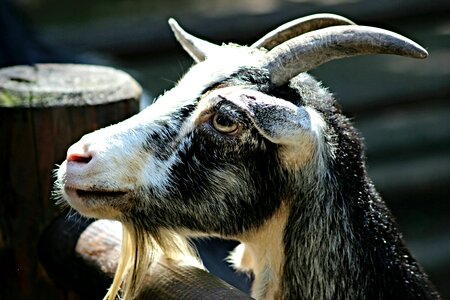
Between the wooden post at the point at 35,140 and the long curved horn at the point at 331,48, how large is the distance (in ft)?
2.34

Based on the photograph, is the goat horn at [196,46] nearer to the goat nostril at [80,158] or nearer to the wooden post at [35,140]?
the wooden post at [35,140]

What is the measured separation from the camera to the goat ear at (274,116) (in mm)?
2961

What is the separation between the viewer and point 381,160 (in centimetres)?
770

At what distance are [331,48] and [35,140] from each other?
108 cm

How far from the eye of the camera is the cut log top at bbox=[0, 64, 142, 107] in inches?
138

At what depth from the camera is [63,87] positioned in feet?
11.8

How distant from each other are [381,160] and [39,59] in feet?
8.85

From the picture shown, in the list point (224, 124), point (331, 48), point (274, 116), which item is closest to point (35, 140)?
point (224, 124)

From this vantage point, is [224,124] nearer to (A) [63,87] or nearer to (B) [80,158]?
(B) [80,158]

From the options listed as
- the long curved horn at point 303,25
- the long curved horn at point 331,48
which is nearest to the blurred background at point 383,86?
the long curved horn at point 303,25

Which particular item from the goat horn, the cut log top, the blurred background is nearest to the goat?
the goat horn

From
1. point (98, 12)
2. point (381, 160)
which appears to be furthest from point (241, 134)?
point (98, 12)

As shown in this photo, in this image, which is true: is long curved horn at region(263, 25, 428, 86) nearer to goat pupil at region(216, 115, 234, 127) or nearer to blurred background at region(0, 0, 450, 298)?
goat pupil at region(216, 115, 234, 127)

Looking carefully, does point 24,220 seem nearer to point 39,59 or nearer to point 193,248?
point 193,248
